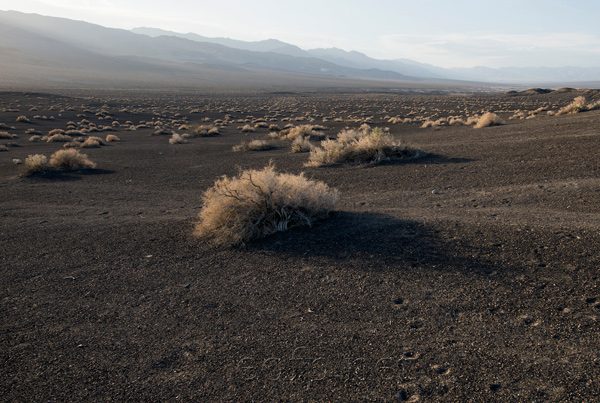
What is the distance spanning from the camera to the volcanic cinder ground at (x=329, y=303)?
3051 mm

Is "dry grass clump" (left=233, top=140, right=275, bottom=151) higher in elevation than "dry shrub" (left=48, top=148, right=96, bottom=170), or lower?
Answer: higher

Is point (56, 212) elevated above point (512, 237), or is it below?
below

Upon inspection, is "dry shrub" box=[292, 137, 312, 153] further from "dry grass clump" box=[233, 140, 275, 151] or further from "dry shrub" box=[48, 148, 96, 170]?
"dry shrub" box=[48, 148, 96, 170]

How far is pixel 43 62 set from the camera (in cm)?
16800

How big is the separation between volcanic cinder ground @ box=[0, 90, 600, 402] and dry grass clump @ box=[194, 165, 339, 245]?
11.4 inches

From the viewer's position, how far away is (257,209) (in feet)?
21.6

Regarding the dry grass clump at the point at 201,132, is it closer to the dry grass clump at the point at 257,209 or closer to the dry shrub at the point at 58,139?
the dry shrub at the point at 58,139

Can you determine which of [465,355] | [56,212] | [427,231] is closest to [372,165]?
[427,231]

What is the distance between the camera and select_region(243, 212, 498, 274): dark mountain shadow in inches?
195

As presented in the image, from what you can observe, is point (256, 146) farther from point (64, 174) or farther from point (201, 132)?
point (201, 132)

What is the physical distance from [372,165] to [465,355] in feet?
33.6

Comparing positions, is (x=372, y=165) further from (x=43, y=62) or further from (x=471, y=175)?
(x=43, y=62)

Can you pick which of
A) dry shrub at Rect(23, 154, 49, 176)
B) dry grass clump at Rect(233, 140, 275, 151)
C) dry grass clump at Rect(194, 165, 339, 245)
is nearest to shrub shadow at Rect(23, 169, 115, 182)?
dry shrub at Rect(23, 154, 49, 176)

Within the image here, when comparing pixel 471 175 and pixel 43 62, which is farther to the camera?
pixel 43 62
